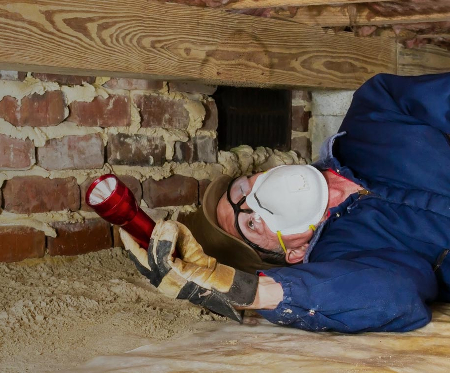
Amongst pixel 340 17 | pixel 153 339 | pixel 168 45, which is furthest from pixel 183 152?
pixel 153 339

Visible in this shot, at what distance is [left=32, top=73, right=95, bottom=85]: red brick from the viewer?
4.97 ft

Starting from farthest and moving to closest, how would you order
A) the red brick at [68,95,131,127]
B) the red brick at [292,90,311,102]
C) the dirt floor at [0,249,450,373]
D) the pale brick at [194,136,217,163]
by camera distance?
the red brick at [292,90,311,102]
the pale brick at [194,136,217,163]
the red brick at [68,95,131,127]
the dirt floor at [0,249,450,373]

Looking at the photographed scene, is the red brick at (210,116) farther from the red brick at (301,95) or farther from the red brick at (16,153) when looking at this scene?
the red brick at (16,153)

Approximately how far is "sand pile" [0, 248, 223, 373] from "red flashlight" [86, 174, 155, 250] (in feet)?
0.56

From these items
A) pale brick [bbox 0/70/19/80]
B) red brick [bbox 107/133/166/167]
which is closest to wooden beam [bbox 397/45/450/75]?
red brick [bbox 107/133/166/167]

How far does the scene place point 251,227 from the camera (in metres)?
1.61

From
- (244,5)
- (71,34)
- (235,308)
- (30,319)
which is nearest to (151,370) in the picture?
(235,308)

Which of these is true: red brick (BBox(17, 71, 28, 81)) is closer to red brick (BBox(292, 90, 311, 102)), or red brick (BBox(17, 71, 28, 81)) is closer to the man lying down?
the man lying down

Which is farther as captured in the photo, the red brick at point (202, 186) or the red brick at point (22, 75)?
the red brick at point (202, 186)

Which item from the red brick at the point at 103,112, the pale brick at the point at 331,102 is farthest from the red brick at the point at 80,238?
the pale brick at the point at 331,102

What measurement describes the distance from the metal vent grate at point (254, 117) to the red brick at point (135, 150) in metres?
0.29

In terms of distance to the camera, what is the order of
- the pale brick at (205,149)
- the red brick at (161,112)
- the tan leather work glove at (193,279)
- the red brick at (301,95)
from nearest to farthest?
the tan leather work glove at (193,279)
the red brick at (161,112)
the pale brick at (205,149)
the red brick at (301,95)

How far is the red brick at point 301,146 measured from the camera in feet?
7.04

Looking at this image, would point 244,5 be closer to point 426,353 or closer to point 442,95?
point 442,95
